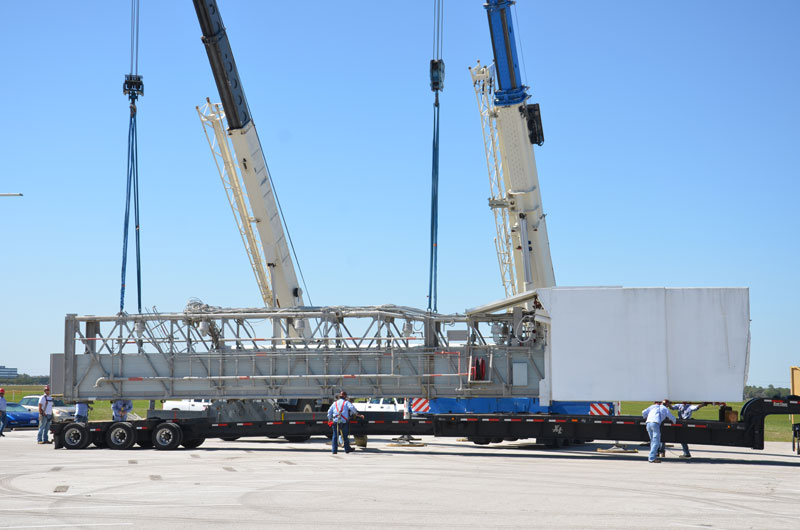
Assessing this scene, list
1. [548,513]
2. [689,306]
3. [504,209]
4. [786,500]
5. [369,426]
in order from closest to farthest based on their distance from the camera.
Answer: [548,513] < [786,500] < [689,306] < [369,426] < [504,209]

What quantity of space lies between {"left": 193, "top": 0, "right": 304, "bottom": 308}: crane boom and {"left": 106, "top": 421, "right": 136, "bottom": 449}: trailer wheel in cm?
689

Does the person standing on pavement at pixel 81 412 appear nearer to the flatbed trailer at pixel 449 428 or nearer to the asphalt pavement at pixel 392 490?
the flatbed trailer at pixel 449 428

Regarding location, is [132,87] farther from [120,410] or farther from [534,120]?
[534,120]

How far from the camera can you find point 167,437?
22.9 meters

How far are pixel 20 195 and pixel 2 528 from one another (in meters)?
16.6

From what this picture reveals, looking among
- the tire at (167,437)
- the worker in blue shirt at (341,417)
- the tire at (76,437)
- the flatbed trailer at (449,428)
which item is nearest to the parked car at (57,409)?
the tire at (76,437)

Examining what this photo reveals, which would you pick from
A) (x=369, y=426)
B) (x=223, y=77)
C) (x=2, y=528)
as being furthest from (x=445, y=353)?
(x=2, y=528)

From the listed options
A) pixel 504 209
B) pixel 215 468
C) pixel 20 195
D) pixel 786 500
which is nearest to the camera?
→ pixel 786 500

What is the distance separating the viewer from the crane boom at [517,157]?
26.4 meters

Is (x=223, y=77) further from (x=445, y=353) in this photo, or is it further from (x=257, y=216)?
(x=445, y=353)

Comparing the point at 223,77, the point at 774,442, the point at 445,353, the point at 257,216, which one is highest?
the point at 223,77

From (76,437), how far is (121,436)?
1.24m

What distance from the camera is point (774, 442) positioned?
29.3 metres

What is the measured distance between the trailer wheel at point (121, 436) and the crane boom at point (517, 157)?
12.0 metres
